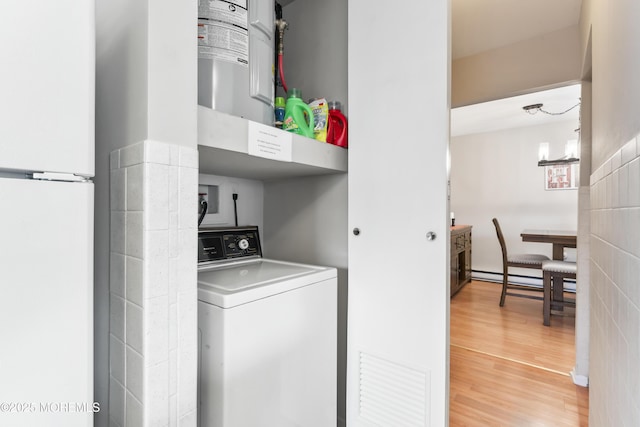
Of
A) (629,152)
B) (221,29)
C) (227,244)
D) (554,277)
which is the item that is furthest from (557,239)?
(221,29)

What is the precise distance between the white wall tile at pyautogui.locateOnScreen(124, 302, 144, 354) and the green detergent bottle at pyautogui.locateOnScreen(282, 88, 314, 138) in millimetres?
854

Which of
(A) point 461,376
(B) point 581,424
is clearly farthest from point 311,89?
(B) point 581,424

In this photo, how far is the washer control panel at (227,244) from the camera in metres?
1.36

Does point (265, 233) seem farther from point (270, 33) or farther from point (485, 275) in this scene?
point (485, 275)

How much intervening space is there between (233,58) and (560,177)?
5.16 m

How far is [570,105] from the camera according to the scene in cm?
379

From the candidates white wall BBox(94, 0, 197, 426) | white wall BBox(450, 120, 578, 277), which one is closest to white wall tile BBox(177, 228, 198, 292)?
white wall BBox(94, 0, 197, 426)

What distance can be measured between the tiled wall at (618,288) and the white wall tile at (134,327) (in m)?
1.09

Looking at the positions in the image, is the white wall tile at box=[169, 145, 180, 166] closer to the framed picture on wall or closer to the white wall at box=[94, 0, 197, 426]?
the white wall at box=[94, 0, 197, 426]

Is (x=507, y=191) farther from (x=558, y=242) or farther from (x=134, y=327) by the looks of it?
(x=134, y=327)

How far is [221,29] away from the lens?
3.34 ft

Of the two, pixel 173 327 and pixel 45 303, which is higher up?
pixel 45 303

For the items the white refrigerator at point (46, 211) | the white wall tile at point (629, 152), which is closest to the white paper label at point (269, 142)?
the white refrigerator at point (46, 211)

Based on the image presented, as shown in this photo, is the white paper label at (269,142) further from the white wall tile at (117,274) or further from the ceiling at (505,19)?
the ceiling at (505,19)
